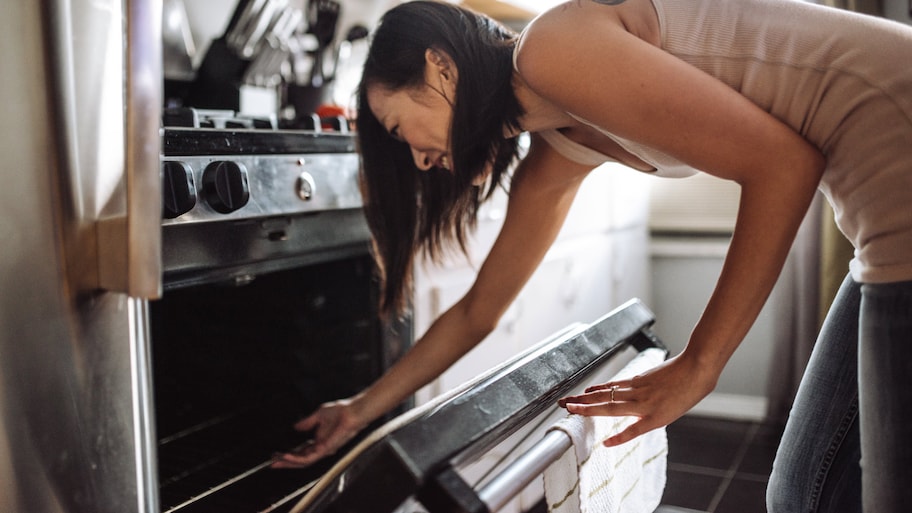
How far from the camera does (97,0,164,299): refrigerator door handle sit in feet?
1.98

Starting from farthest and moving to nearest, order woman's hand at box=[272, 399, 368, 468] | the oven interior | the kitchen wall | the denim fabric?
the kitchen wall < the oven interior < woman's hand at box=[272, 399, 368, 468] < the denim fabric

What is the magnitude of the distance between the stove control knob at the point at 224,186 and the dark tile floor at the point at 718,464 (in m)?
1.34

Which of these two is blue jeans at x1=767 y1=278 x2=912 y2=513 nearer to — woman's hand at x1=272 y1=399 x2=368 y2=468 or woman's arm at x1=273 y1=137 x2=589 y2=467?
woman's arm at x1=273 y1=137 x2=589 y2=467

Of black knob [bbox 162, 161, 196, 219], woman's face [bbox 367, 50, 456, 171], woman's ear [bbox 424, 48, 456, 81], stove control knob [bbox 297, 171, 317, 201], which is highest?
woman's ear [bbox 424, 48, 456, 81]

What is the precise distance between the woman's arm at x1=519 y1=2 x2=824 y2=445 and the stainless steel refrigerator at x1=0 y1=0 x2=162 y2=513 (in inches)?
→ 14.2

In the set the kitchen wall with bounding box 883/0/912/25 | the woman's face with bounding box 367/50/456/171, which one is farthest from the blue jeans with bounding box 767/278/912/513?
the kitchen wall with bounding box 883/0/912/25

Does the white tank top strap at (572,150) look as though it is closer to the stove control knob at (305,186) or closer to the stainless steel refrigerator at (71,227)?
the stove control knob at (305,186)

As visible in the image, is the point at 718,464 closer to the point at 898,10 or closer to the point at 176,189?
the point at 898,10

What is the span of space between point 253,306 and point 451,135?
451 mm

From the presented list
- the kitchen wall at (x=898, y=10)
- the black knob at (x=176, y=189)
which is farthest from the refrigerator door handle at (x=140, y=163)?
the kitchen wall at (x=898, y=10)

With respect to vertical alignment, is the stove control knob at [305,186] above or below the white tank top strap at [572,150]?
below

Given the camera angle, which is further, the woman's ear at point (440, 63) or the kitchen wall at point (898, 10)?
the kitchen wall at point (898, 10)

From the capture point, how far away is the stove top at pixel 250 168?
86 cm

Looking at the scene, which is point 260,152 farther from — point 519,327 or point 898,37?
point 519,327
